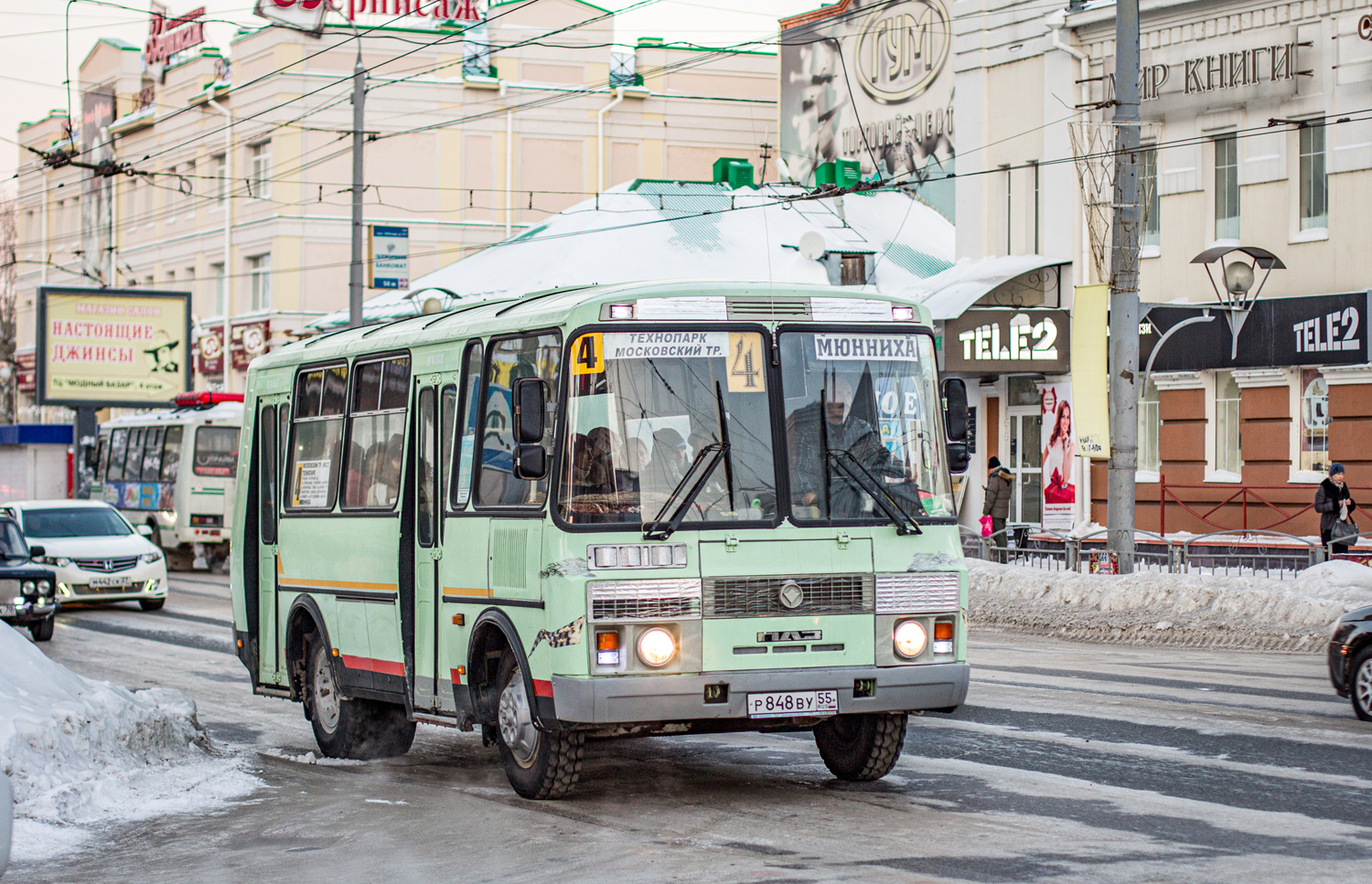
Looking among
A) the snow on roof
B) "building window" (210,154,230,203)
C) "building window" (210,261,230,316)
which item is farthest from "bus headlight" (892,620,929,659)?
"building window" (210,261,230,316)

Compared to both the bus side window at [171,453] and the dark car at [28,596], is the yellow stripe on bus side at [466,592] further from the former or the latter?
the bus side window at [171,453]

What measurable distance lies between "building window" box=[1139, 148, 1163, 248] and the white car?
16499mm

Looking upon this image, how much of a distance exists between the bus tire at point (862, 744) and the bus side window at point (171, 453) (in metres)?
28.4

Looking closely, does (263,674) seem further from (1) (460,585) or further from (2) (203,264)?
(2) (203,264)

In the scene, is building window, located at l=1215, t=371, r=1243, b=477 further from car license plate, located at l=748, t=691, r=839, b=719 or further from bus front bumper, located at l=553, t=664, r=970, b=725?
car license plate, located at l=748, t=691, r=839, b=719

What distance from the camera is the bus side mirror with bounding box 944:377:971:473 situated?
952cm

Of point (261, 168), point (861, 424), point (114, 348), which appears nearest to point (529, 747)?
point (861, 424)

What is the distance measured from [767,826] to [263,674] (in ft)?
19.0

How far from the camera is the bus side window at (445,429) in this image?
10188 millimetres

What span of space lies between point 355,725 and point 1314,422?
64.9 ft

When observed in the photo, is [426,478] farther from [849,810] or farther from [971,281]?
[971,281]

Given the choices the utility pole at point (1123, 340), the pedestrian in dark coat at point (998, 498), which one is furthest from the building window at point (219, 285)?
the utility pole at point (1123, 340)

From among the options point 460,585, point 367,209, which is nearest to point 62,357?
point 367,209

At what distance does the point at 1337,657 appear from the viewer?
12.6 m
